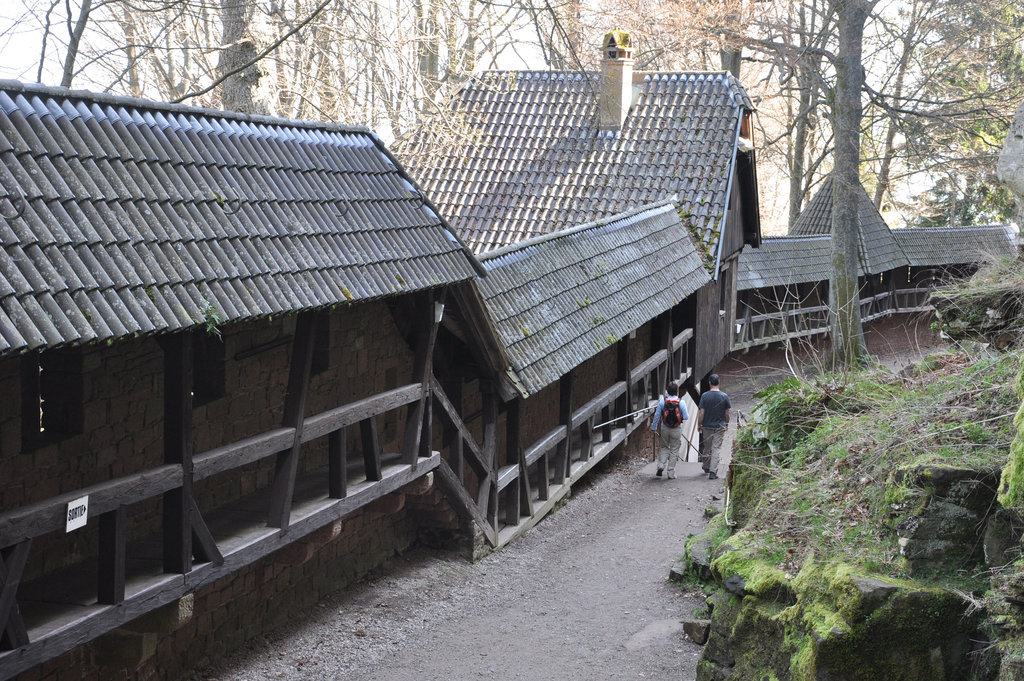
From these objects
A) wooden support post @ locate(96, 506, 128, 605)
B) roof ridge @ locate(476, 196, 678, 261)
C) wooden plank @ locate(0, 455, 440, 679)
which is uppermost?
roof ridge @ locate(476, 196, 678, 261)

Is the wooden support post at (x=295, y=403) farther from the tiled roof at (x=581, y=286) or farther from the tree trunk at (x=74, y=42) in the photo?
the tree trunk at (x=74, y=42)

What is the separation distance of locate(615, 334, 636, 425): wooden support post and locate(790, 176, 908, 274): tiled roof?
1476cm

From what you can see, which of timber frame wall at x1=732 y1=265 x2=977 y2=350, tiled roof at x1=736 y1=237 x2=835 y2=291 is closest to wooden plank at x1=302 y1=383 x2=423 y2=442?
timber frame wall at x1=732 y1=265 x2=977 y2=350

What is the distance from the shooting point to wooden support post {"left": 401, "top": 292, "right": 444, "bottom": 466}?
8367mm

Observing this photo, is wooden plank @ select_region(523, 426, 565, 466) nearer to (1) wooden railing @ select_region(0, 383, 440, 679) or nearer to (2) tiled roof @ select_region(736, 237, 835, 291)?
(1) wooden railing @ select_region(0, 383, 440, 679)

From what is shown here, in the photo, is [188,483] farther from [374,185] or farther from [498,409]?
[498,409]

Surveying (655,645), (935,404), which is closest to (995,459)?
(935,404)

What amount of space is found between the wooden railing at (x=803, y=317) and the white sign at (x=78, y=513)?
55.7 feet

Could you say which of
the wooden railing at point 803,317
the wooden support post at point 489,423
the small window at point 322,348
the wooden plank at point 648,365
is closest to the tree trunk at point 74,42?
the small window at point 322,348

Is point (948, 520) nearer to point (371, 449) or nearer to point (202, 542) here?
point (371, 449)

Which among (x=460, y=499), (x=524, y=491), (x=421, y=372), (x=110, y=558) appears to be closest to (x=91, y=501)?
(x=110, y=558)

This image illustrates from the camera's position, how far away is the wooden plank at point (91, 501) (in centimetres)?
471

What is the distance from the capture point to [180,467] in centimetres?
573

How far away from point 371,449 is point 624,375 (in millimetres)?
7303
